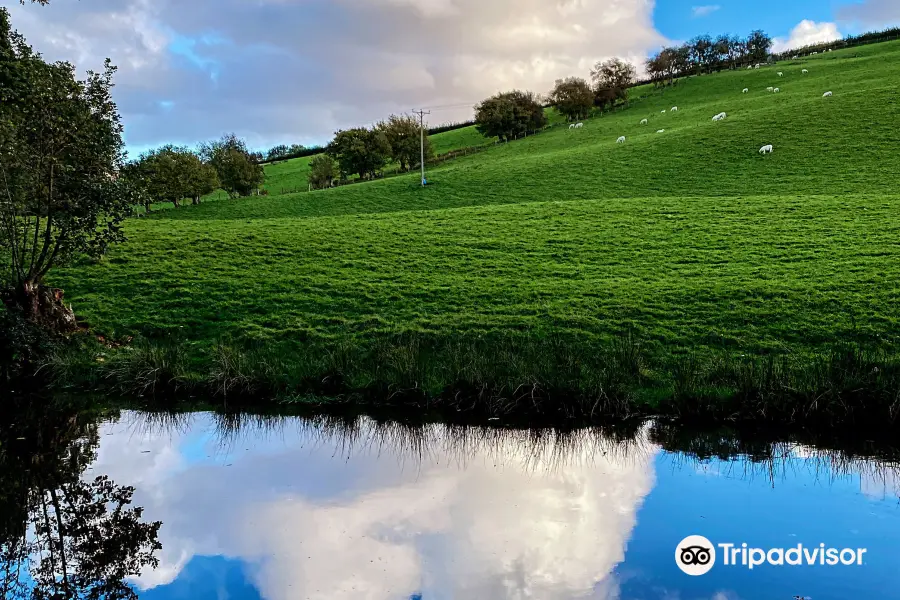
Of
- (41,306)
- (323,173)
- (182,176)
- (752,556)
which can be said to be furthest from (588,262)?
(323,173)

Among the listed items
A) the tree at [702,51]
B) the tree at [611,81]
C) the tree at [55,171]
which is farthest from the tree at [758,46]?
the tree at [55,171]

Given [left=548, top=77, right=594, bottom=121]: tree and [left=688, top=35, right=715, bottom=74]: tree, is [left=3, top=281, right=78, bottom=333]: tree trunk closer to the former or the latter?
[left=548, top=77, right=594, bottom=121]: tree

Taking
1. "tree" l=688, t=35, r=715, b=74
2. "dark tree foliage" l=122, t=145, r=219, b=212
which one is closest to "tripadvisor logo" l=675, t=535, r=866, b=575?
"dark tree foliage" l=122, t=145, r=219, b=212

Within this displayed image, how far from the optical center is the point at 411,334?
19.5m

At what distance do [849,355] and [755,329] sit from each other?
352 cm

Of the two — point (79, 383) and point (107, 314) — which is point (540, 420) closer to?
point (79, 383)

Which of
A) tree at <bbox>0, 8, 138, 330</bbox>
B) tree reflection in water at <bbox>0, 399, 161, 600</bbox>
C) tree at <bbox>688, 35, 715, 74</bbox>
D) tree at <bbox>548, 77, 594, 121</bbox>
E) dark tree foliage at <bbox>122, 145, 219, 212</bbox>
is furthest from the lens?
tree at <bbox>688, 35, 715, 74</bbox>

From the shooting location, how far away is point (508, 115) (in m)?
92.1

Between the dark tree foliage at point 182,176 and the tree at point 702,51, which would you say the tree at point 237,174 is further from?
the tree at point 702,51

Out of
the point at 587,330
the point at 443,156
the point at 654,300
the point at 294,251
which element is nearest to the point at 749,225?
the point at 654,300

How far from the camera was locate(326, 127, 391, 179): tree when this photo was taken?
7988 centimetres

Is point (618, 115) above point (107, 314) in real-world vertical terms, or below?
above

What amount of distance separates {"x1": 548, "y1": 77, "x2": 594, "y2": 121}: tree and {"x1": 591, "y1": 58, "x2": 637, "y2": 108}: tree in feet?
5.27

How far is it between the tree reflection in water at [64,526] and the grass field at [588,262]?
6.75 metres
